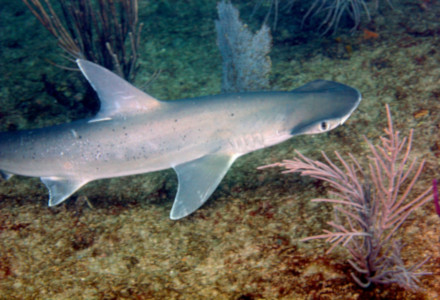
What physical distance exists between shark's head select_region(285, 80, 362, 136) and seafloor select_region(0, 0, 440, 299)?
0.67 meters

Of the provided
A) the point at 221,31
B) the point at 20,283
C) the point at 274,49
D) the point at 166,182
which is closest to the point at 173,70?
the point at 221,31

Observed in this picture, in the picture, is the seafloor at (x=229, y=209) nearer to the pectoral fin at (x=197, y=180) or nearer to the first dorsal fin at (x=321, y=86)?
the pectoral fin at (x=197, y=180)

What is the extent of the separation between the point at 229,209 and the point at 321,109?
4.53 feet

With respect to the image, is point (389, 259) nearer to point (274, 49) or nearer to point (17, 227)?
point (17, 227)

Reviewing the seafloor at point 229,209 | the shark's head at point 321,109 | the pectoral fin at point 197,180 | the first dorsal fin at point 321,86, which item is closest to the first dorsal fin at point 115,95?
the pectoral fin at point 197,180

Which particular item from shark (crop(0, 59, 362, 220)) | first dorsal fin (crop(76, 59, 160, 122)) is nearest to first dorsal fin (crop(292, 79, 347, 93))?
shark (crop(0, 59, 362, 220))

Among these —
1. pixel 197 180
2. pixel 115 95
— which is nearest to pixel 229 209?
pixel 197 180

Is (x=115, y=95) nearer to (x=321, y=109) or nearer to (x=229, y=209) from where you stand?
(x=229, y=209)

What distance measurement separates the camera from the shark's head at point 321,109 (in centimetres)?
273

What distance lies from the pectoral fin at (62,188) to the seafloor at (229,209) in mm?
257

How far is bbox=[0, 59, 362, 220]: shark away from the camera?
2.97m

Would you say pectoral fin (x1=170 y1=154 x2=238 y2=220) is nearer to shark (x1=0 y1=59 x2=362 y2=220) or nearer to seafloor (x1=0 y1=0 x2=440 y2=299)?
shark (x1=0 y1=59 x2=362 y2=220)

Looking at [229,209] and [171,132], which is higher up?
[171,132]

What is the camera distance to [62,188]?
10.6ft
